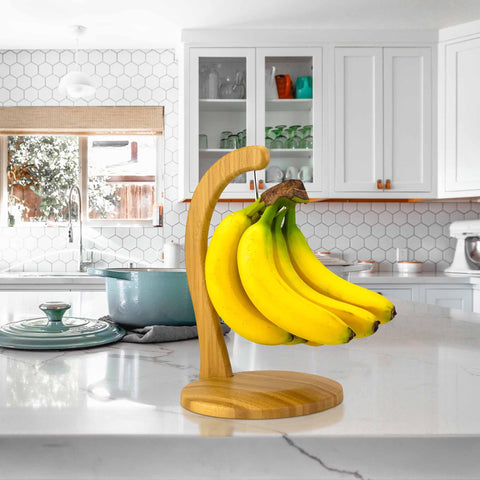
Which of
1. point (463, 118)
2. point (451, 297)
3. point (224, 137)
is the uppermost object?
point (463, 118)

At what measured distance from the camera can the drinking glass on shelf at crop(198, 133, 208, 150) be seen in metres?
3.22

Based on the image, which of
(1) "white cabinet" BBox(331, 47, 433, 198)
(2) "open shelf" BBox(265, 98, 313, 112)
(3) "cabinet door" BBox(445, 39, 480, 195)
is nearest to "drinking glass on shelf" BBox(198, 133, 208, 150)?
(2) "open shelf" BBox(265, 98, 313, 112)

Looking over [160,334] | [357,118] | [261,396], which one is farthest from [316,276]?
[357,118]

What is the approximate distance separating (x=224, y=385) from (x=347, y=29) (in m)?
3.13

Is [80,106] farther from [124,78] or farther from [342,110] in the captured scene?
[342,110]

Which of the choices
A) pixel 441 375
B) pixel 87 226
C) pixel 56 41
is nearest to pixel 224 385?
pixel 441 375

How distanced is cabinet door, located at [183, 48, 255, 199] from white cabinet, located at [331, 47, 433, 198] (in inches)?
23.0

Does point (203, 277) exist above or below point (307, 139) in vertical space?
below

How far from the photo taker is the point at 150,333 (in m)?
0.90

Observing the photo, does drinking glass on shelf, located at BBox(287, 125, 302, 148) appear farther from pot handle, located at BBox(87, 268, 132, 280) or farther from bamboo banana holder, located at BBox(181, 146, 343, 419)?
bamboo banana holder, located at BBox(181, 146, 343, 419)

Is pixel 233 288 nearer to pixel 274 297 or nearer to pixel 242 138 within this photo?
pixel 274 297

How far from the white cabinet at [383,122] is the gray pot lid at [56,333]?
250cm

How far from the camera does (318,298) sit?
56 centimetres

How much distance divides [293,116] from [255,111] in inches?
10.4
